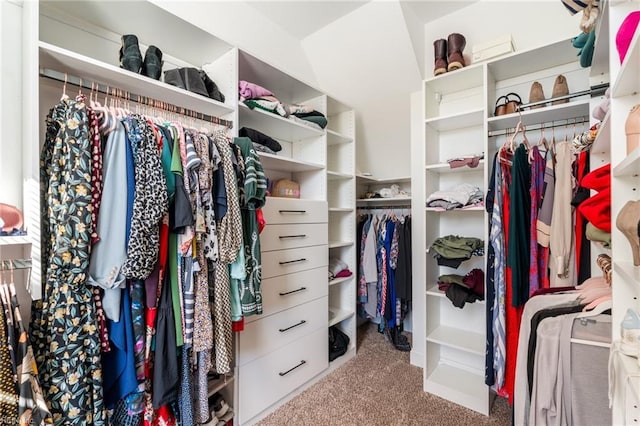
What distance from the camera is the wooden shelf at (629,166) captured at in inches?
Answer: 22.6

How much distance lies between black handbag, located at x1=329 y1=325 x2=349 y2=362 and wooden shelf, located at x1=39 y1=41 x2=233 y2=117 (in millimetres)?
1828

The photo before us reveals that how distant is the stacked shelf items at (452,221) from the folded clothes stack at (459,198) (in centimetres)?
7

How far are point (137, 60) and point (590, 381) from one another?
1.92m

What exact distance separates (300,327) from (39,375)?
50.3 inches

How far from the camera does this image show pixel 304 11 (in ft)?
6.93

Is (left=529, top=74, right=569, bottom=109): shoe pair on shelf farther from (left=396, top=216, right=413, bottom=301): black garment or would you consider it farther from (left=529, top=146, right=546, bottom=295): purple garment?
(left=396, top=216, right=413, bottom=301): black garment

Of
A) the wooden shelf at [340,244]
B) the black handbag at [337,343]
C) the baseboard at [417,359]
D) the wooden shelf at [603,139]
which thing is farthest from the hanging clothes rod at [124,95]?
the baseboard at [417,359]

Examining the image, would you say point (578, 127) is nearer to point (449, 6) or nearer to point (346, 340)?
point (449, 6)

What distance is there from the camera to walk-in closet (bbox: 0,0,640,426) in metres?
0.88

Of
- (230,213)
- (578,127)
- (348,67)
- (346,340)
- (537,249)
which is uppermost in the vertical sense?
(348,67)

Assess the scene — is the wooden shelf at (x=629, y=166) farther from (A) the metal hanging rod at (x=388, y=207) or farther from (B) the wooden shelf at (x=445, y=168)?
(A) the metal hanging rod at (x=388, y=207)

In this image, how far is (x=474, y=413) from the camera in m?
1.75

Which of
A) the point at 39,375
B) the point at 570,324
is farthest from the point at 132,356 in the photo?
the point at 570,324

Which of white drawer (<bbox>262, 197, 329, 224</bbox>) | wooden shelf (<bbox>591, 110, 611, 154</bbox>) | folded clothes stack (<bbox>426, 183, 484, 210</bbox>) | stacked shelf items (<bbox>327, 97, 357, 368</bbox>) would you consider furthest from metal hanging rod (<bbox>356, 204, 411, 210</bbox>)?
wooden shelf (<bbox>591, 110, 611, 154</bbox>)
